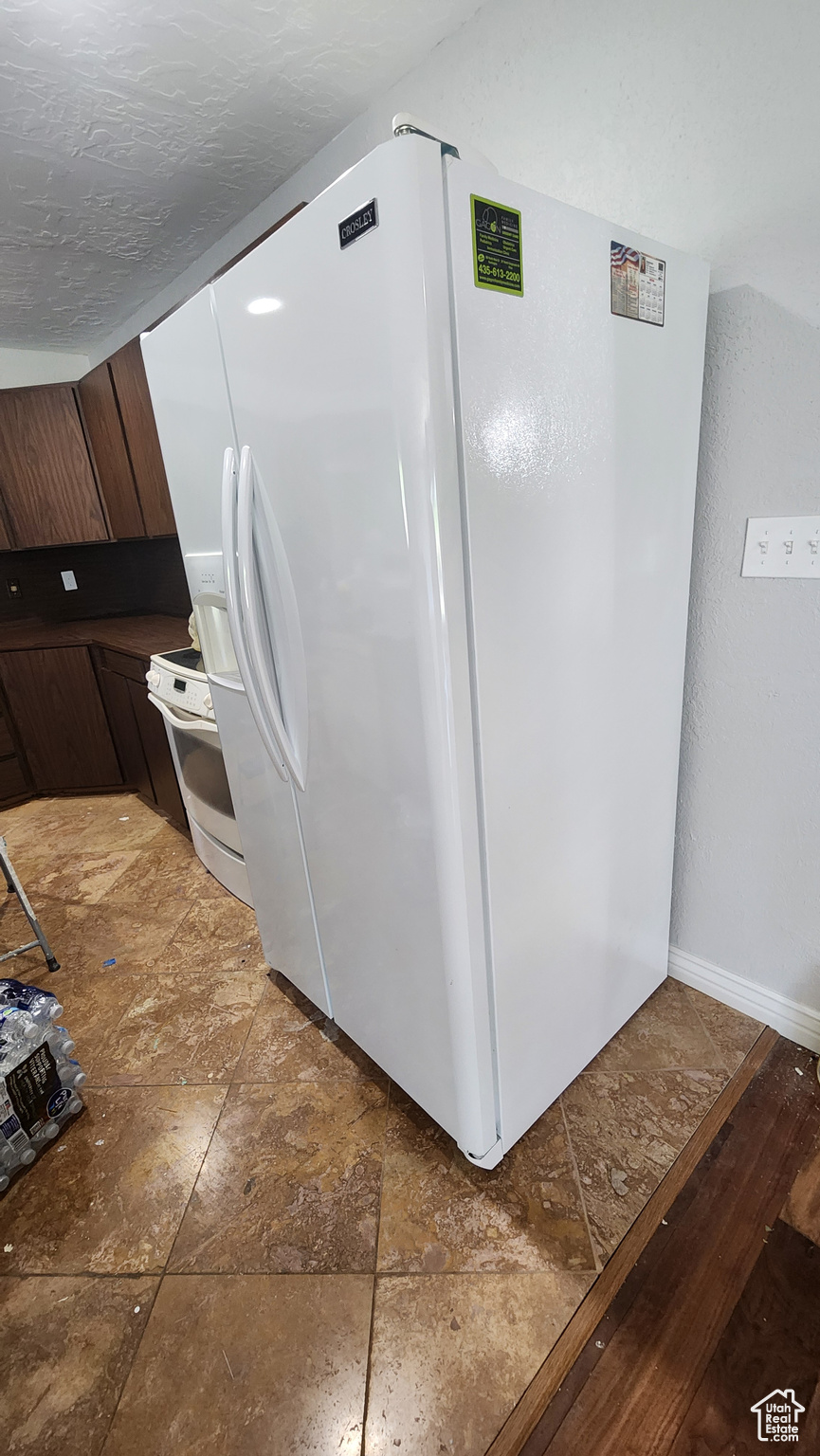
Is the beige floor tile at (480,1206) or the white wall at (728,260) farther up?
the white wall at (728,260)

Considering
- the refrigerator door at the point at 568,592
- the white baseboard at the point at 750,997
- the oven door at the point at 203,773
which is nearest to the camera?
the refrigerator door at the point at 568,592

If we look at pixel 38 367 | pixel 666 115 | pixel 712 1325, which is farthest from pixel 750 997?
pixel 38 367

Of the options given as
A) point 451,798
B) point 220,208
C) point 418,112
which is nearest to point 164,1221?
point 451,798

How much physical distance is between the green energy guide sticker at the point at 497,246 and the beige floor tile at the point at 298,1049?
1.68m

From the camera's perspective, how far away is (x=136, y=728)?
305 centimetres

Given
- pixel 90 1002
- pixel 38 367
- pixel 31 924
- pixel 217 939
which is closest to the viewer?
pixel 90 1002

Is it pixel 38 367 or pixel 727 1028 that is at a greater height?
pixel 38 367

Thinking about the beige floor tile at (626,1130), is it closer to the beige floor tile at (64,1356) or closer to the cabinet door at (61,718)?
the beige floor tile at (64,1356)

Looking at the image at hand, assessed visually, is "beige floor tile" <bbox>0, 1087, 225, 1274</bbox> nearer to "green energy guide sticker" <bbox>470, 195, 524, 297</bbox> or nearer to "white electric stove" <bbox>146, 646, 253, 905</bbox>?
"white electric stove" <bbox>146, 646, 253, 905</bbox>

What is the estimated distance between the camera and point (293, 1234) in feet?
4.09

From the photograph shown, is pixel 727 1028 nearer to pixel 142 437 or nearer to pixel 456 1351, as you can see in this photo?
pixel 456 1351

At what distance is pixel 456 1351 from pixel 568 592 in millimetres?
1311

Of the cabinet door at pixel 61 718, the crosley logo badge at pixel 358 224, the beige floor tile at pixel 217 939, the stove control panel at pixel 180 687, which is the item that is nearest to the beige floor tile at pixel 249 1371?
the beige floor tile at pixel 217 939

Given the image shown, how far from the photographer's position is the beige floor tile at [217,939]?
2.05 m
